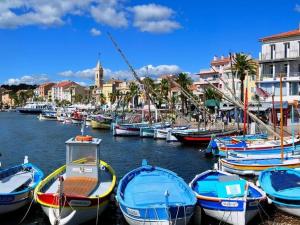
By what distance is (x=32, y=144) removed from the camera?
226ft

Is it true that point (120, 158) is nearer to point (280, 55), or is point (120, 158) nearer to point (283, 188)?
point (283, 188)

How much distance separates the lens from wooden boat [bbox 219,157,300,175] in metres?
32.7

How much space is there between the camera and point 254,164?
3475cm

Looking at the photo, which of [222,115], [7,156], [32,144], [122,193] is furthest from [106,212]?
[222,115]

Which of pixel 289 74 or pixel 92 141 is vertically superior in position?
pixel 289 74

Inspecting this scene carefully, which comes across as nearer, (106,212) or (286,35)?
(106,212)

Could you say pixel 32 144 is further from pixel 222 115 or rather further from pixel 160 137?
pixel 222 115

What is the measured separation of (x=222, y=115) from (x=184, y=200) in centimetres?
7024

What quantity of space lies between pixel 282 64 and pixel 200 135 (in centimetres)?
2452

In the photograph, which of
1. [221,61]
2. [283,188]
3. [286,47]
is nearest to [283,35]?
[286,47]

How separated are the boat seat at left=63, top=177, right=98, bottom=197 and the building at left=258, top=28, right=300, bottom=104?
182 feet

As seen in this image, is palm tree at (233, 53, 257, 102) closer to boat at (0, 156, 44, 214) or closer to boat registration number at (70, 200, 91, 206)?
boat at (0, 156, 44, 214)

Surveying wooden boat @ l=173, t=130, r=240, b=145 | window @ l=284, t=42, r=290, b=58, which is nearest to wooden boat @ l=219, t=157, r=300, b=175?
wooden boat @ l=173, t=130, r=240, b=145

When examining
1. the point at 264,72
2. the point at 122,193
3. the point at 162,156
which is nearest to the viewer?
the point at 122,193
